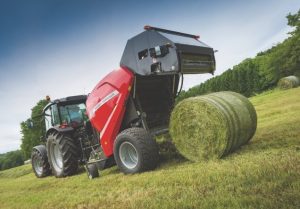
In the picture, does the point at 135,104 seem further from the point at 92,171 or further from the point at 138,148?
the point at 92,171

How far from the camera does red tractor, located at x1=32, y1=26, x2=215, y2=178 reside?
7312 millimetres

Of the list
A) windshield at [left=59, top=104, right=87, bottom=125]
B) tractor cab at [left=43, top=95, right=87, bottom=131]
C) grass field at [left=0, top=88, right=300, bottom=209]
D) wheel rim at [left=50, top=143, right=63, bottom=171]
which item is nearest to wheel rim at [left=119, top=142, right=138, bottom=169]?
grass field at [left=0, top=88, right=300, bottom=209]

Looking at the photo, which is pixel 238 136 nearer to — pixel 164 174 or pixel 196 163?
pixel 196 163

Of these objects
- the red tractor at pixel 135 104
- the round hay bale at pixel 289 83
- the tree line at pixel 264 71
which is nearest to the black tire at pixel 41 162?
the red tractor at pixel 135 104

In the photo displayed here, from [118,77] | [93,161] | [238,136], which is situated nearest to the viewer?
[238,136]

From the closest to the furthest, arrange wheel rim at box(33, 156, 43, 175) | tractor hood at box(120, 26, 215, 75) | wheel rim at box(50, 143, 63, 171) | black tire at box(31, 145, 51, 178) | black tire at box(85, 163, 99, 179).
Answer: tractor hood at box(120, 26, 215, 75) → black tire at box(85, 163, 99, 179) → wheel rim at box(50, 143, 63, 171) → black tire at box(31, 145, 51, 178) → wheel rim at box(33, 156, 43, 175)

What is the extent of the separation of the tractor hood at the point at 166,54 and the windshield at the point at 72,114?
3.59 m

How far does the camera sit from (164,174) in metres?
6.43

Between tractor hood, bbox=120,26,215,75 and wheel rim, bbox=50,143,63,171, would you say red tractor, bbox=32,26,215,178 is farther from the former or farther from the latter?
wheel rim, bbox=50,143,63,171

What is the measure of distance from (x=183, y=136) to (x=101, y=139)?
7.97 ft

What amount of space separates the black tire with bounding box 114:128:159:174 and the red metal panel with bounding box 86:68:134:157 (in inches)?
21.8

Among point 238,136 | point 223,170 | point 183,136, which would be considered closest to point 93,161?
point 183,136

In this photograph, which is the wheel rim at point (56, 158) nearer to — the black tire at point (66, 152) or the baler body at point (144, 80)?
the black tire at point (66, 152)

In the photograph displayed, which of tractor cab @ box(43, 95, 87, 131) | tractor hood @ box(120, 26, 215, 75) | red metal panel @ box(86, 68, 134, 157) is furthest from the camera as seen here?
tractor cab @ box(43, 95, 87, 131)
